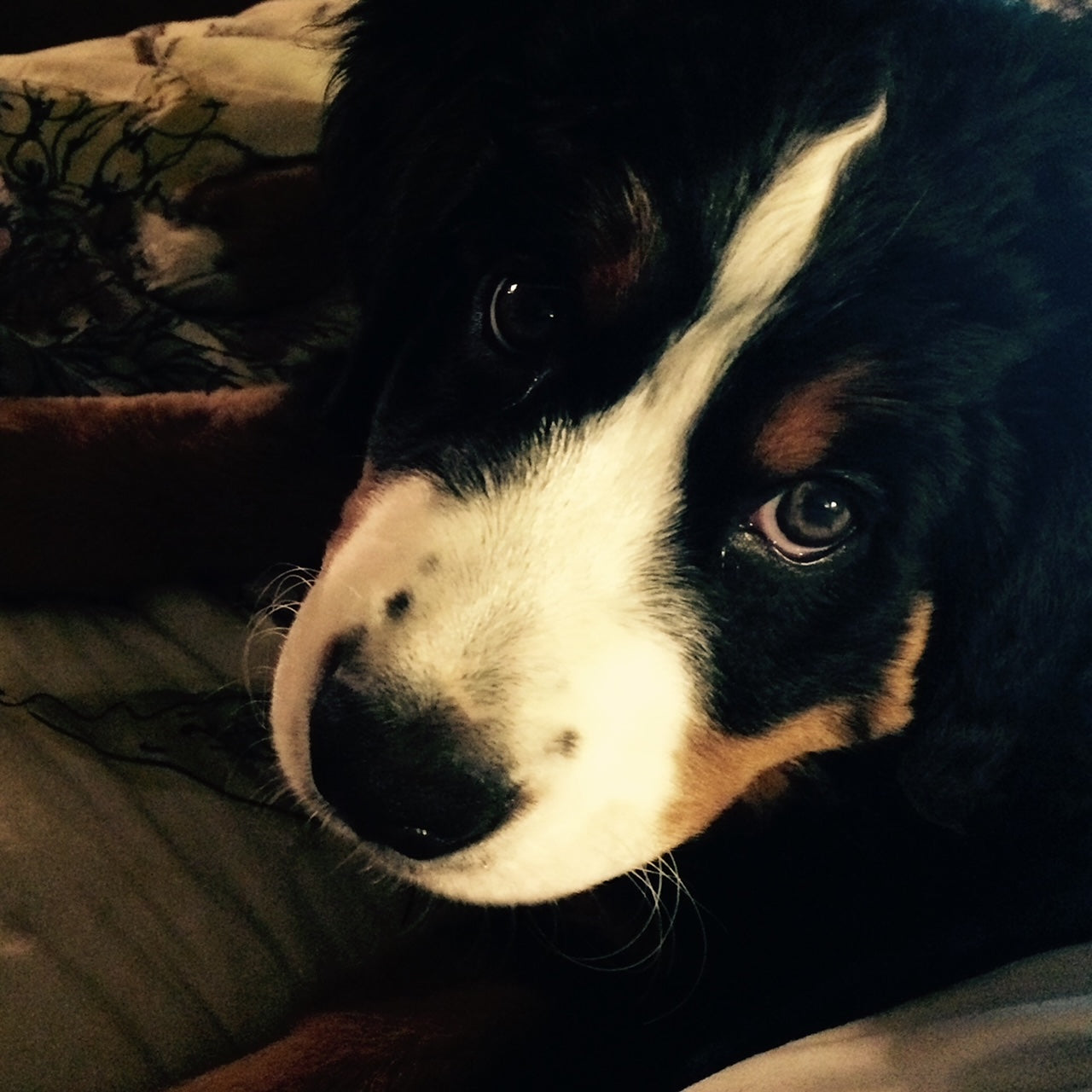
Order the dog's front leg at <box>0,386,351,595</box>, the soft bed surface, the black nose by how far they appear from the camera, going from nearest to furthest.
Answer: the black nose, the soft bed surface, the dog's front leg at <box>0,386,351,595</box>

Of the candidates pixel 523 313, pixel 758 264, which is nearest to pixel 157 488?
pixel 523 313

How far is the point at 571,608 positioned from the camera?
0.83 m

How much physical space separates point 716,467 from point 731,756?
0.29m

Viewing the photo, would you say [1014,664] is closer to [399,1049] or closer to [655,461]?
[655,461]

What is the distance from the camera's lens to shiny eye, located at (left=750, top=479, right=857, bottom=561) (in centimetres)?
86

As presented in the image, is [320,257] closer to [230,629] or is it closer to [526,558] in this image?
[230,629]

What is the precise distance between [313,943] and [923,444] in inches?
29.3

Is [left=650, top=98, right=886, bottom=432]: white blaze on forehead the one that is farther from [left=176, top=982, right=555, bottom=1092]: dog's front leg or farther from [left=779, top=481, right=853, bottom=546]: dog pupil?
[left=176, top=982, right=555, bottom=1092]: dog's front leg

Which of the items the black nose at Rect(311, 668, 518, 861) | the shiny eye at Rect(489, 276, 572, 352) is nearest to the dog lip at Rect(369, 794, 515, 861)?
the black nose at Rect(311, 668, 518, 861)

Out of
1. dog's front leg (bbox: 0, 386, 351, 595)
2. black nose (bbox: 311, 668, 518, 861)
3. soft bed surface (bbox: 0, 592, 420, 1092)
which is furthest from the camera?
dog's front leg (bbox: 0, 386, 351, 595)

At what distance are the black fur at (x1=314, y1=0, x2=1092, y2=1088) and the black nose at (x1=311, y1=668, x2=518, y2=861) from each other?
220 millimetres

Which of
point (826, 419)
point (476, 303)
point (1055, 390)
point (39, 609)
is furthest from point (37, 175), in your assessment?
point (1055, 390)

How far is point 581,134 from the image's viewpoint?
2.86 feet

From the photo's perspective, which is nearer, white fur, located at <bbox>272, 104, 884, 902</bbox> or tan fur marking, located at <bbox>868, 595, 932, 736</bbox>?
white fur, located at <bbox>272, 104, 884, 902</bbox>
